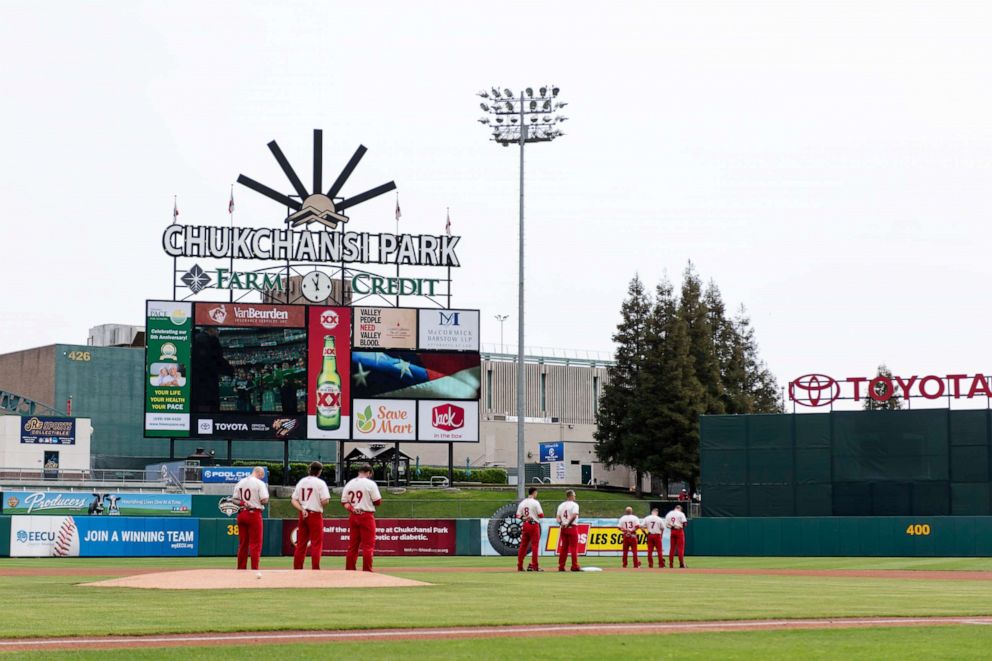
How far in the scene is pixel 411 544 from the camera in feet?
147

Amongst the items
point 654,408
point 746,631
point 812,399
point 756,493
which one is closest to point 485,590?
point 746,631

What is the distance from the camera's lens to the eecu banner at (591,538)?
146 ft

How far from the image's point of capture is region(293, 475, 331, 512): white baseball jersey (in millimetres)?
20750

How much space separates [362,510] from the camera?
21031mm

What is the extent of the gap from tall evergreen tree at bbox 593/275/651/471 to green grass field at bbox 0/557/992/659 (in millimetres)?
57255

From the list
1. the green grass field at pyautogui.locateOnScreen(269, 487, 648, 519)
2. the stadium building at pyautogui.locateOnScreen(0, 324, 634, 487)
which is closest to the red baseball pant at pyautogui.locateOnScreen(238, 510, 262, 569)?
the green grass field at pyautogui.locateOnScreen(269, 487, 648, 519)

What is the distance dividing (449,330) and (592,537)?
16365 mm

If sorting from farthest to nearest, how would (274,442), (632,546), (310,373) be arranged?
(274,442) → (310,373) → (632,546)

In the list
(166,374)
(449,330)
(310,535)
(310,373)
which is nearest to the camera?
(310,535)

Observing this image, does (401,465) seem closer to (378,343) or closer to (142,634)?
(378,343)

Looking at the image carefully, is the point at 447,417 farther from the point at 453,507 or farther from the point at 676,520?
the point at 676,520

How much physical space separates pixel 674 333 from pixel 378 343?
24621 mm

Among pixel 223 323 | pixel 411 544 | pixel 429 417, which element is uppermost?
pixel 223 323

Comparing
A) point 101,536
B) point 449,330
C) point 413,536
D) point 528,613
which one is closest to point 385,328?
point 449,330
